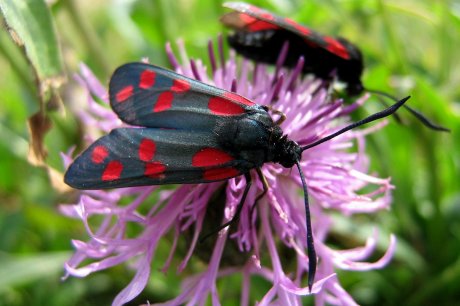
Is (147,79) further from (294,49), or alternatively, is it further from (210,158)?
(294,49)

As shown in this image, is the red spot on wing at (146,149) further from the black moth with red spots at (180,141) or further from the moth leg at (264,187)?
the moth leg at (264,187)

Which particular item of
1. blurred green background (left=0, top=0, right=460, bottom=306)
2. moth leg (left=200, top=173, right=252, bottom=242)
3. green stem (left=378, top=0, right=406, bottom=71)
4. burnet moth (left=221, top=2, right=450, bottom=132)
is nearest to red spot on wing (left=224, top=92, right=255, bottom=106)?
moth leg (left=200, top=173, right=252, bottom=242)

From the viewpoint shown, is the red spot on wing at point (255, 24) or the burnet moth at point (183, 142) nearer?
the burnet moth at point (183, 142)

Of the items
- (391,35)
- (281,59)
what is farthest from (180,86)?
(391,35)

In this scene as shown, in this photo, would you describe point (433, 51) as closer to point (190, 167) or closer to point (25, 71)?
point (25, 71)

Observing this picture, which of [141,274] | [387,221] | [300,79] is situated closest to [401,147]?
[387,221]

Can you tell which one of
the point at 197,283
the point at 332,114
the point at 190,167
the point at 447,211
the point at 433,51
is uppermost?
the point at 190,167

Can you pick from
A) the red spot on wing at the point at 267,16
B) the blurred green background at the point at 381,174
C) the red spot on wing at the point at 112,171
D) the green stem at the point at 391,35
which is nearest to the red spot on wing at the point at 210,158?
the red spot on wing at the point at 112,171
